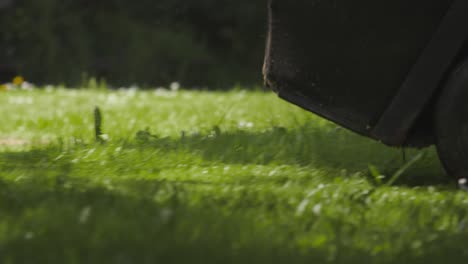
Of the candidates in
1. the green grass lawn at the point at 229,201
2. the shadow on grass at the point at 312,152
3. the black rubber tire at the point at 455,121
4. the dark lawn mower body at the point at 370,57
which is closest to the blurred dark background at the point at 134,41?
the shadow on grass at the point at 312,152

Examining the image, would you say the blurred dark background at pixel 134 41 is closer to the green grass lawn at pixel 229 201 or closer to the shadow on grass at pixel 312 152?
the shadow on grass at pixel 312 152

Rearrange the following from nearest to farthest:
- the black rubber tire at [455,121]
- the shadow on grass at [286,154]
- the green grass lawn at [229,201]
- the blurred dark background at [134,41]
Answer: the green grass lawn at [229,201] → the black rubber tire at [455,121] → the shadow on grass at [286,154] → the blurred dark background at [134,41]

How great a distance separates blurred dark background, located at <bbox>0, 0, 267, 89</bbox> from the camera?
14477mm

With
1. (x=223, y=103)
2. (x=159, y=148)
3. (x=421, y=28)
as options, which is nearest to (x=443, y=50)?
(x=421, y=28)

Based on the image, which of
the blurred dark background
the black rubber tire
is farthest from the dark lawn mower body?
the blurred dark background

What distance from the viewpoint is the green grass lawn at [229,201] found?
126 inches

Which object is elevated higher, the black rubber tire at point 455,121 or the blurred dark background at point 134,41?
the black rubber tire at point 455,121

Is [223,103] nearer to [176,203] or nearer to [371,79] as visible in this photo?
[371,79]

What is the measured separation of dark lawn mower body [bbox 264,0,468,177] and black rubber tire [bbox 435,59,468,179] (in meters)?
0.05

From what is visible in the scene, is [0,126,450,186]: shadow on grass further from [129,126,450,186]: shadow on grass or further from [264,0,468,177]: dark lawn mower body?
[264,0,468,177]: dark lawn mower body

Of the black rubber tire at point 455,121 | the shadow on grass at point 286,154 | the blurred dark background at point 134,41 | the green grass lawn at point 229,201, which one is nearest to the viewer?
the green grass lawn at point 229,201

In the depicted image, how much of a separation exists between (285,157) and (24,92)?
20.3 ft

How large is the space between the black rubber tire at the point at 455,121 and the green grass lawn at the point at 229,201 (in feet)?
0.57

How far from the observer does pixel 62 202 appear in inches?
148
